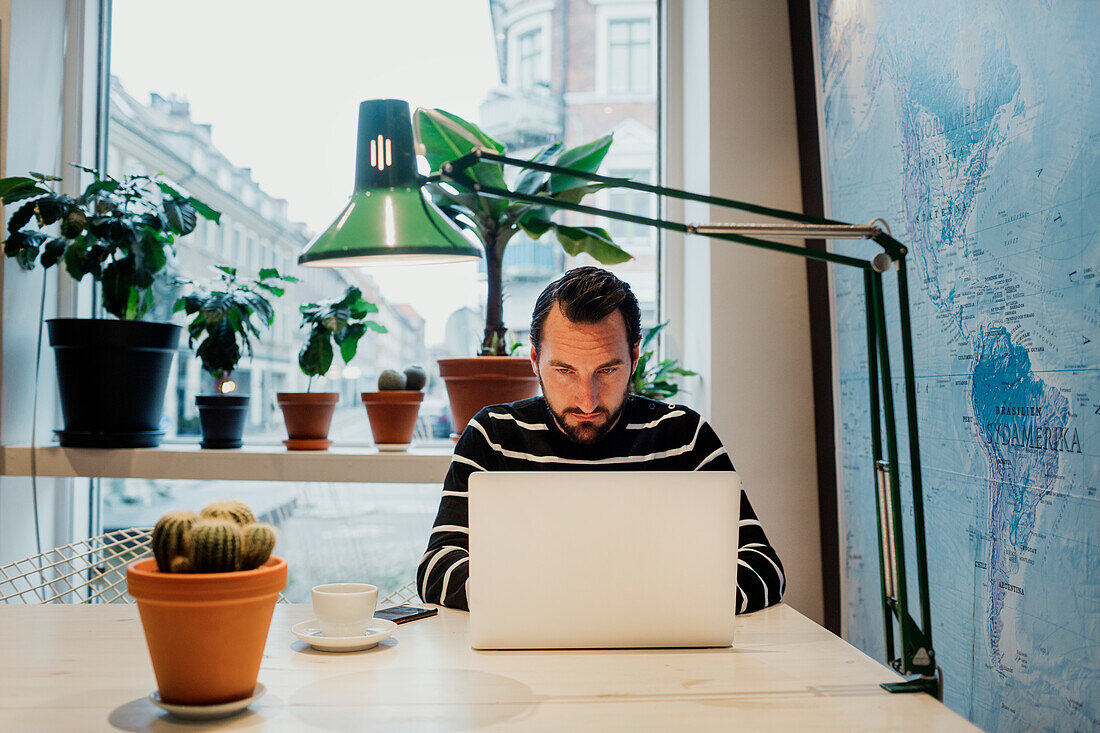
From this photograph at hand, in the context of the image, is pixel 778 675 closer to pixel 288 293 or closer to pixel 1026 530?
pixel 1026 530

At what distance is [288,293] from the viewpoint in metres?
3.08

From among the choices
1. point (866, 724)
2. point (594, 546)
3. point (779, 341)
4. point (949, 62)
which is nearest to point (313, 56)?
point (779, 341)

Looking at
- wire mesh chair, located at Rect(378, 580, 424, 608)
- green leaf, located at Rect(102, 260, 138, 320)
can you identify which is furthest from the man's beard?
green leaf, located at Rect(102, 260, 138, 320)

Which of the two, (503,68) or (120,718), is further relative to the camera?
(503,68)

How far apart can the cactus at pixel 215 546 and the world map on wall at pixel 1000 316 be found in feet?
3.98

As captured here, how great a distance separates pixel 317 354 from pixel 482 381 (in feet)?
1.71

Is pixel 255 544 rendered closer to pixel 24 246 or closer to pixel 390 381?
pixel 390 381

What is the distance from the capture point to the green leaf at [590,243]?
8.27 ft

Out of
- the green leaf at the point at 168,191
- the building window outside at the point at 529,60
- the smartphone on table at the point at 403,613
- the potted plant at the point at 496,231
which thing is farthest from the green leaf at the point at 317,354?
the smartphone on table at the point at 403,613

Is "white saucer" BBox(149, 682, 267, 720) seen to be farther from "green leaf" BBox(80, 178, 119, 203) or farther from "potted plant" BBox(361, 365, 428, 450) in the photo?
"green leaf" BBox(80, 178, 119, 203)

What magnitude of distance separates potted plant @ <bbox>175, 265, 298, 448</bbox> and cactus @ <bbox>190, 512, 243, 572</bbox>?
1733 millimetres

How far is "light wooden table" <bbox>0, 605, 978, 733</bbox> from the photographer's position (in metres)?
0.90

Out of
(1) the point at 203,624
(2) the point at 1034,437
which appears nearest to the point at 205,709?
(1) the point at 203,624

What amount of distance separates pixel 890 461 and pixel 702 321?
5.18 feet
